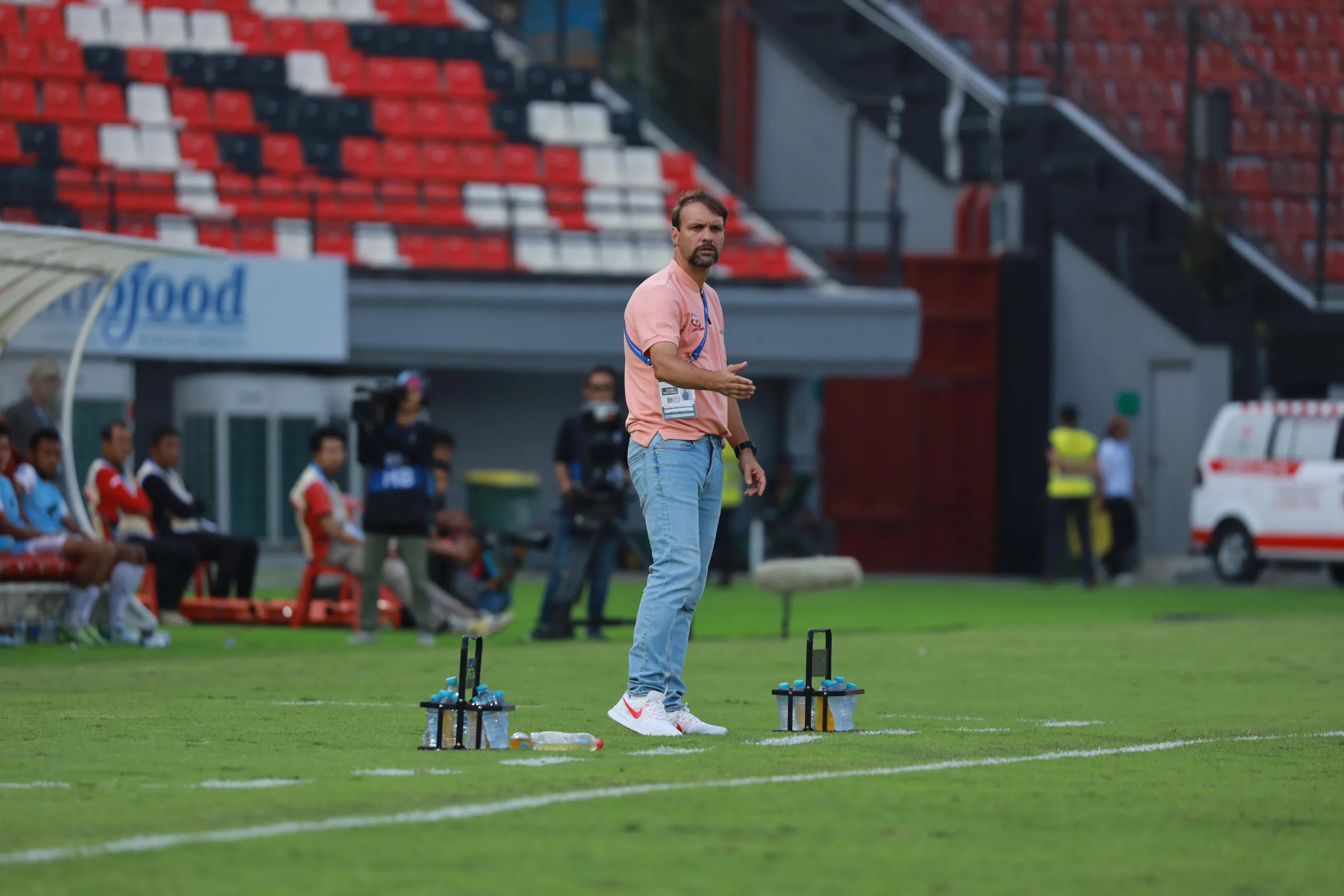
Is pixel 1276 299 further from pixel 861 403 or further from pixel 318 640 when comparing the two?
pixel 318 640

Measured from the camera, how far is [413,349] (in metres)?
24.4

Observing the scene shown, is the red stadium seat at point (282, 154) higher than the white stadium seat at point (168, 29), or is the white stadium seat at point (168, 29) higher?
the white stadium seat at point (168, 29)

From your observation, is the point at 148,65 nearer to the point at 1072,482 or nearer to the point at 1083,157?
the point at 1083,157

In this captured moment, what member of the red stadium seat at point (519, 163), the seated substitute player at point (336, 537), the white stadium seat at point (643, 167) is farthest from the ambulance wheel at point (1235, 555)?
the seated substitute player at point (336, 537)

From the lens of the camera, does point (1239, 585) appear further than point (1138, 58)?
No

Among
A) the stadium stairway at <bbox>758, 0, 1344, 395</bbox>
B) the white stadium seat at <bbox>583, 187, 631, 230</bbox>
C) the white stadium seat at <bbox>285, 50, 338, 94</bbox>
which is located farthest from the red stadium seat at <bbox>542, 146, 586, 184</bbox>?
the stadium stairway at <bbox>758, 0, 1344, 395</bbox>

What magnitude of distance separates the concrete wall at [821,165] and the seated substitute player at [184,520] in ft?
44.8

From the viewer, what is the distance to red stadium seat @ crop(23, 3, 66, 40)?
91.3 ft

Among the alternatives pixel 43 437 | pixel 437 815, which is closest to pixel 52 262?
pixel 43 437

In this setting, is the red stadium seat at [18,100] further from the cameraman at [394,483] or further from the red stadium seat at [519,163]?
the cameraman at [394,483]

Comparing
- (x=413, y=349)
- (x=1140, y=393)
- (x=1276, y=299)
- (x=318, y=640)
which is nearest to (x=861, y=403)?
(x=1140, y=393)

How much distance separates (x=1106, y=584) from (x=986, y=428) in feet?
16.1

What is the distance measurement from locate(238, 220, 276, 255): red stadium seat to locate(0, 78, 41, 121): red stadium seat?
3294 millimetres

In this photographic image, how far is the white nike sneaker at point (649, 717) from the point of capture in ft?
26.2
